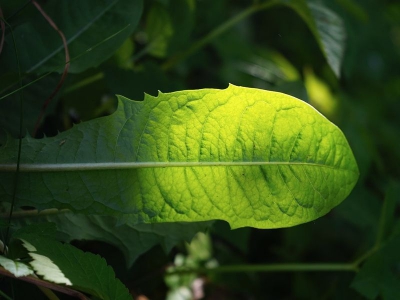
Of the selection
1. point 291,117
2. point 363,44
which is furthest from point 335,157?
point 363,44

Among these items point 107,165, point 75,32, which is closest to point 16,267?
point 107,165

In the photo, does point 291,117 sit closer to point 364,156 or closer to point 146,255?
point 146,255

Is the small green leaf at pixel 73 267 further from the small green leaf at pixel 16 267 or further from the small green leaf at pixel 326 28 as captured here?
the small green leaf at pixel 326 28

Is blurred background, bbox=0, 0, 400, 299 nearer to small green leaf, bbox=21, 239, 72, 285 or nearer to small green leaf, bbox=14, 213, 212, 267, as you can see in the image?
small green leaf, bbox=14, 213, 212, 267

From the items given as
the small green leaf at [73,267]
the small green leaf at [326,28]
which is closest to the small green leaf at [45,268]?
the small green leaf at [73,267]

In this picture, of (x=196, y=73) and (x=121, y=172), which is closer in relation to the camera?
(x=121, y=172)

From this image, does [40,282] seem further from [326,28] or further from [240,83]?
[240,83]
